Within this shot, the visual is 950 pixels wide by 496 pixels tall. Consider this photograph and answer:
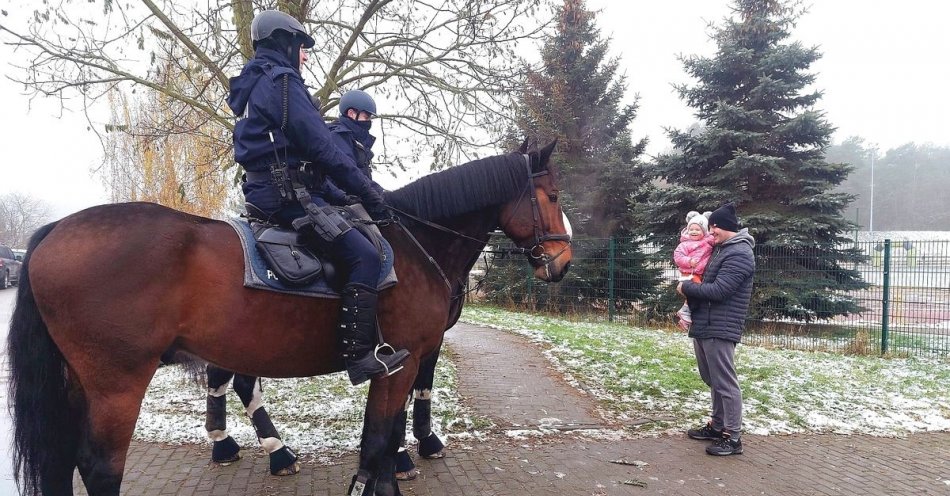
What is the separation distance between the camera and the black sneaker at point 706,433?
16.1ft

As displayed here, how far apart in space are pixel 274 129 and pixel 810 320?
12.4 m

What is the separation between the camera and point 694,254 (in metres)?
5.21

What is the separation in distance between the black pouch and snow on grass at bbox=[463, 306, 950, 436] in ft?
12.8

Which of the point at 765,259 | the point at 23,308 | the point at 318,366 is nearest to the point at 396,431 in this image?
the point at 318,366

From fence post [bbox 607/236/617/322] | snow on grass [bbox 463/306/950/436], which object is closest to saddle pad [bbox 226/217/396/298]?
snow on grass [bbox 463/306/950/436]

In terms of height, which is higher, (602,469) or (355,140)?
(355,140)

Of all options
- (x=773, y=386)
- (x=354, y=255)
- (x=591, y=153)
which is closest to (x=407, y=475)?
(x=354, y=255)

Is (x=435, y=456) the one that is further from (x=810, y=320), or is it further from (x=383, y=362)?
(x=810, y=320)

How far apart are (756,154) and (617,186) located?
4471 mm

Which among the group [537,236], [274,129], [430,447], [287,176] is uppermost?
[274,129]

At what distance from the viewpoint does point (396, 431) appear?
352cm

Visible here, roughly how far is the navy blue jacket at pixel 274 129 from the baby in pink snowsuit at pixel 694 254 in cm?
353

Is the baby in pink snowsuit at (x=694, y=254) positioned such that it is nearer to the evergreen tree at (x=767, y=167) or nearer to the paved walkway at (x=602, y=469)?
the paved walkway at (x=602, y=469)

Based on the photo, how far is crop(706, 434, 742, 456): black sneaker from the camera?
4.57 m
